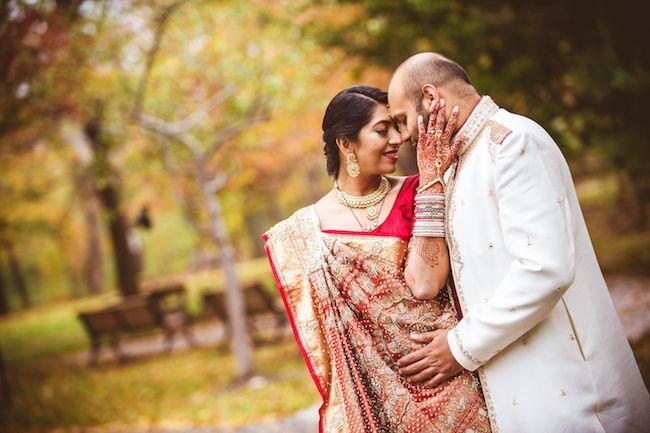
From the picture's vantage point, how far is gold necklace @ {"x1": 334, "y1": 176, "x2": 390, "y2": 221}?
225 centimetres

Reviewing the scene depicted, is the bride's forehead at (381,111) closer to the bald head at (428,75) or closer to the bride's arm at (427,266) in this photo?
the bald head at (428,75)

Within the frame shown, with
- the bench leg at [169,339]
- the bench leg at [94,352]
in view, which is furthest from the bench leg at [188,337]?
the bench leg at [94,352]

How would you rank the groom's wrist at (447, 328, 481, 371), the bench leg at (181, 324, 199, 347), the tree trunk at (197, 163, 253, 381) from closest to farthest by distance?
1. the groom's wrist at (447, 328, 481, 371)
2. the tree trunk at (197, 163, 253, 381)
3. the bench leg at (181, 324, 199, 347)

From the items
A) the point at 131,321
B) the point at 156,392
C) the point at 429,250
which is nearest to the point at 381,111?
the point at 429,250

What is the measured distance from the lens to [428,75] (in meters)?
1.97

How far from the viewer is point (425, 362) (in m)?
2.01

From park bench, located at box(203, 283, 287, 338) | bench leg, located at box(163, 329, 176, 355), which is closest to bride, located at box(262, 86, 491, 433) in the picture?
park bench, located at box(203, 283, 287, 338)

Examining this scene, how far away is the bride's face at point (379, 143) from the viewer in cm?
220

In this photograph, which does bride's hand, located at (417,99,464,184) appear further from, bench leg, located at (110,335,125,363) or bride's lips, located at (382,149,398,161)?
bench leg, located at (110,335,125,363)

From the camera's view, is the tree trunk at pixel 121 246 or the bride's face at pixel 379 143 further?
the tree trunk at pixel 121 246

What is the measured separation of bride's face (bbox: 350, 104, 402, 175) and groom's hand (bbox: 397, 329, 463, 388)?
697 mm

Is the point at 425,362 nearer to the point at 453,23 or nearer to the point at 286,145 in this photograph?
the point at 453,23

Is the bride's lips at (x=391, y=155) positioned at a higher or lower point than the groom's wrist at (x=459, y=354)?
higher

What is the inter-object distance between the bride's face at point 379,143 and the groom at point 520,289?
0.58 ft
